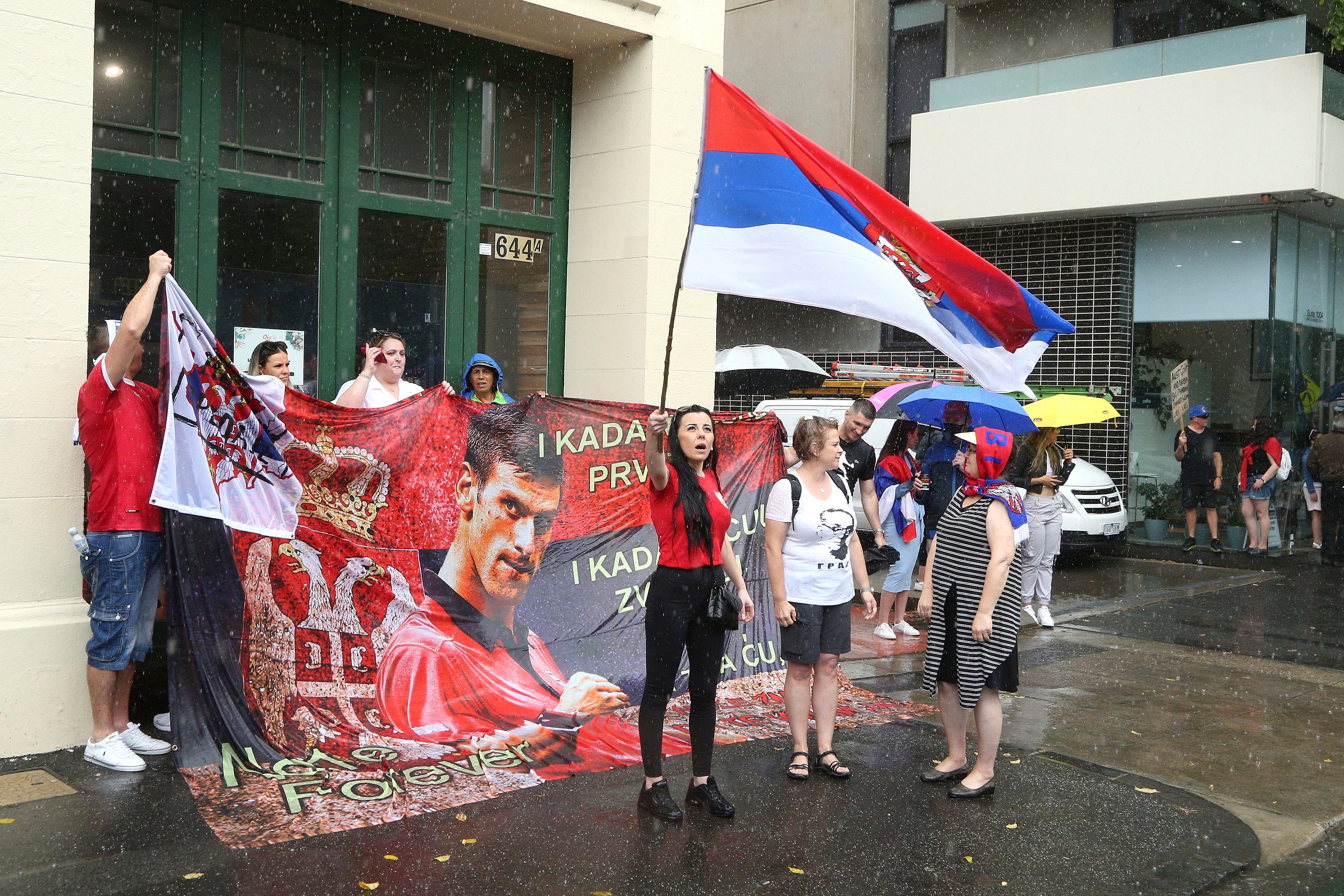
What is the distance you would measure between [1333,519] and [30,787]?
15209mm

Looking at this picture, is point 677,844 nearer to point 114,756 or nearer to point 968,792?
point 968,792

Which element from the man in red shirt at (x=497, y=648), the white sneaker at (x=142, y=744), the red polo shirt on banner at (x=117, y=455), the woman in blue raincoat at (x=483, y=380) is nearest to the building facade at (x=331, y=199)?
the white sneaker at (x=142, y=744)

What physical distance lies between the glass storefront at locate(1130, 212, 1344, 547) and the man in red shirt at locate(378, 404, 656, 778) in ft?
44.5

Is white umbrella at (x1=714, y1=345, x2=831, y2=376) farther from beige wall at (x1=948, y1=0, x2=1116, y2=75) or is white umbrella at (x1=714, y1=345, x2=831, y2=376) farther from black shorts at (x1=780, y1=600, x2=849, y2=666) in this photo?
black shorts at (x1=780, y1=600, x2=849, y2=666)

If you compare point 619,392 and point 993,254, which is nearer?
point 619,392

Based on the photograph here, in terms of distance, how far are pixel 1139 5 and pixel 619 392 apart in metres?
13.5

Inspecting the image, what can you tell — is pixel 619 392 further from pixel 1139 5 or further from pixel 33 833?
pixel 1139 5

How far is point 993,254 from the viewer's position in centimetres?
1955

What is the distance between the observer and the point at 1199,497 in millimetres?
16828

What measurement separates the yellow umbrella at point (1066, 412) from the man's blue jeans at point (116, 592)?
7507mm

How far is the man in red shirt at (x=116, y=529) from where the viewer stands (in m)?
5.94

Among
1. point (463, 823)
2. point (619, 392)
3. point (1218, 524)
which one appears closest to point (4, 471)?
point (463, 823)

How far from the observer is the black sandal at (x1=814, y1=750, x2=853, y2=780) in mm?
6277

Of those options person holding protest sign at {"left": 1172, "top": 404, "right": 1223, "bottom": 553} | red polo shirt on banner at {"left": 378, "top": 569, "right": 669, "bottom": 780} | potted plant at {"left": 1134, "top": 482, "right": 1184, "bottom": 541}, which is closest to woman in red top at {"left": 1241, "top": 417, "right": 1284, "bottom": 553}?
person holding protest sign at {"left": 1172, "top": 404, "right": 1223, "bottom": 553}
